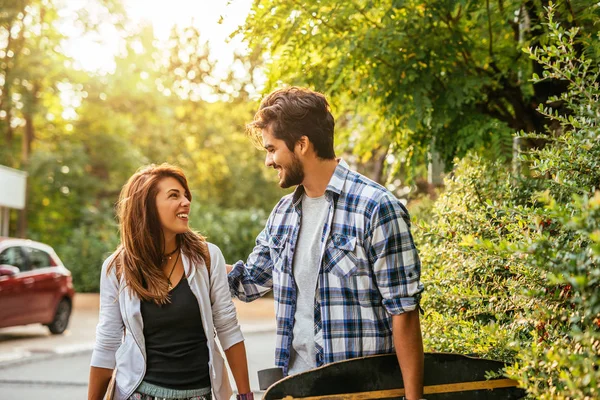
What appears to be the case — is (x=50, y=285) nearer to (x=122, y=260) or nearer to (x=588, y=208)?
(x=122, y=260)

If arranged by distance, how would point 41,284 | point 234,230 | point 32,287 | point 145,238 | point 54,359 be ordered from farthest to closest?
point 234,230
point 41,284
point 32,287
point 54,359
point 145,238

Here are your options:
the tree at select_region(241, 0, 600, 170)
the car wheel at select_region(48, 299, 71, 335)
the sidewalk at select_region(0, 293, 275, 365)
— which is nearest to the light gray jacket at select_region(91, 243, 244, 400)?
the tree at select_region(241, 0, 600, 170)

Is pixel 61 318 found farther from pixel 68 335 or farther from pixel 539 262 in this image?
pixel 539 262

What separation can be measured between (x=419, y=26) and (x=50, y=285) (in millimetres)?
10359

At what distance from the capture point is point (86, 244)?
26.8 meters

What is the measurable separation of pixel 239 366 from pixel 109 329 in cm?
63

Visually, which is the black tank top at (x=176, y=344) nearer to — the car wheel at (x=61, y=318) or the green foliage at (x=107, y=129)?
the car wheel at (x=61, y=318)

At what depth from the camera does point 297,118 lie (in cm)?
317

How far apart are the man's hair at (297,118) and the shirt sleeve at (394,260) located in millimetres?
409

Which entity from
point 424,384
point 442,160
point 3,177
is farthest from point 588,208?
point 3,177

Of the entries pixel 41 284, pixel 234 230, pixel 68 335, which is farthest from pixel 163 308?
pixel 234 230

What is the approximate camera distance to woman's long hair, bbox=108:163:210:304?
11.7ft

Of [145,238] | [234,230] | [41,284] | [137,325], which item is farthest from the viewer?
[234,230]

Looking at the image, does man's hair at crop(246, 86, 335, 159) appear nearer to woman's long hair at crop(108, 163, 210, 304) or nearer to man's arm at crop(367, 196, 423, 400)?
man's arm at crop(367, 196, 423, 400)
